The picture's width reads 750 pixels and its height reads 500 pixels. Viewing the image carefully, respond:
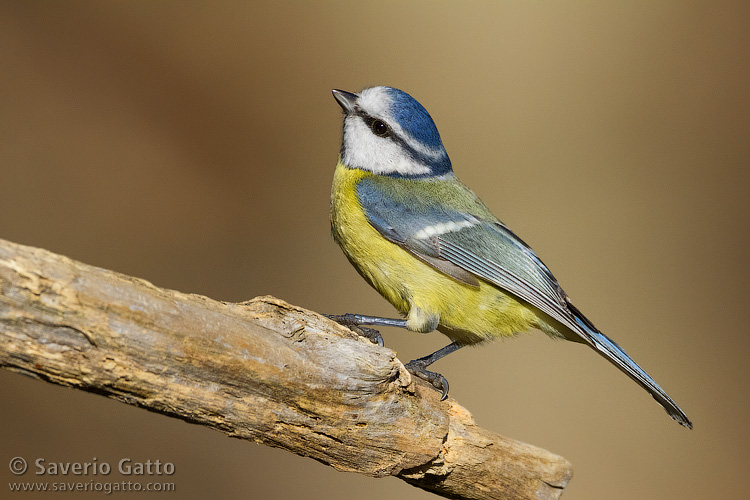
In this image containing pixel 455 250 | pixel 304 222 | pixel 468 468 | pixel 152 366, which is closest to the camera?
pixel 152 366

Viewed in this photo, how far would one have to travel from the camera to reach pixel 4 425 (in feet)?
8.32

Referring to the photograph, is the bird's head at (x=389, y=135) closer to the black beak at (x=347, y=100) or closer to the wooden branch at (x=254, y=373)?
the black beak at (x=347, y=100)

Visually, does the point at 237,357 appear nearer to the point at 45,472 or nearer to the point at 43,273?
the point at 43,273

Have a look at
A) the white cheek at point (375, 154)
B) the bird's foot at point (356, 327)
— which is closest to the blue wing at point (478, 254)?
the white cheek at point (375, 154)

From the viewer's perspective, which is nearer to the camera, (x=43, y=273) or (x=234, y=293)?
(x=43, y=273)

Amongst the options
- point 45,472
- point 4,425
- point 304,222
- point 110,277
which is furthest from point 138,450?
point 110,277

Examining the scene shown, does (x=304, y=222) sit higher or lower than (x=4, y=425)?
higher

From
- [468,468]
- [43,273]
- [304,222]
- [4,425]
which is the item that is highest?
[304,222]

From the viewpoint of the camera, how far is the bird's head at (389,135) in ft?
6.46

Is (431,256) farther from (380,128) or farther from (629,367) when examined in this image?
(629,367)

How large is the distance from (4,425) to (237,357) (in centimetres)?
196

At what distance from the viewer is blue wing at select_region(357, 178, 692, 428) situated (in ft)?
5.65

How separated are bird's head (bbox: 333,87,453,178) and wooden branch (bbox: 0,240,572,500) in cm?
79

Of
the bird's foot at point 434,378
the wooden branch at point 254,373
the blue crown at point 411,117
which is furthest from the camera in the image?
the blue crown at point 411,117
